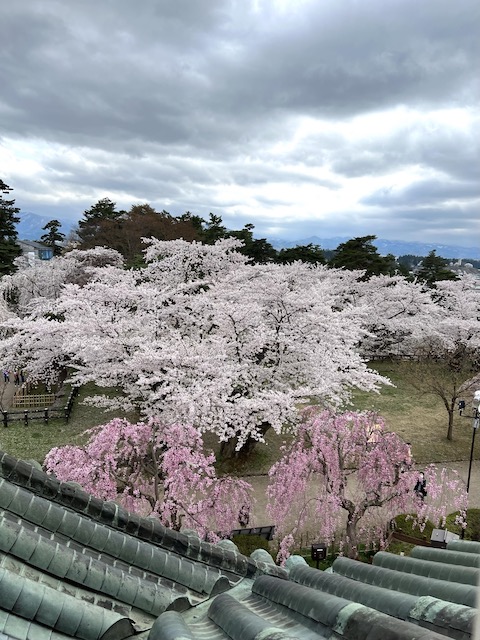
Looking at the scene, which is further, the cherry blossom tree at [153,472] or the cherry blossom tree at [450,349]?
the cherry blossom tree at [450,349]

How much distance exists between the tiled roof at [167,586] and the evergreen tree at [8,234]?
35.8m

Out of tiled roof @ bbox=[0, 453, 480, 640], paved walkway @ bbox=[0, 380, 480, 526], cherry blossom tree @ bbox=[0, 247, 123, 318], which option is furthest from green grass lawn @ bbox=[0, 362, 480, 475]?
tiled roof @ bbox=[0, 453, 480, 640]

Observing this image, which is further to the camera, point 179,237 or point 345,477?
point 179,237

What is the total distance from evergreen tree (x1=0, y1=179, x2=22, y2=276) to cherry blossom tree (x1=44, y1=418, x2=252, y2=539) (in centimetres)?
2879

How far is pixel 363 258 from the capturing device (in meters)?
41.8

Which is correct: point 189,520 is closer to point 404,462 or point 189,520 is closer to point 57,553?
point 404,462

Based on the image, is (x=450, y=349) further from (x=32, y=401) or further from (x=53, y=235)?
(x=53, y=235)

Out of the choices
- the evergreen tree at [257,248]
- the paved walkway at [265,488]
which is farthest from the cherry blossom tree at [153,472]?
the evergreen tree at [257,248]

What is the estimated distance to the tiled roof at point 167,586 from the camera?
9.64ft

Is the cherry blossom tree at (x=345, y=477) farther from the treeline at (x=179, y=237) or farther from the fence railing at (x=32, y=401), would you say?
the treeline at (x=179, y=237)

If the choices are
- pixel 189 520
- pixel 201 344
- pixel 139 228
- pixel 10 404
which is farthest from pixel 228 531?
pixel 139 228

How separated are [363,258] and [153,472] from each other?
34.3 metres

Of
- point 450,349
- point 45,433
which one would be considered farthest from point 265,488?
point 450,349

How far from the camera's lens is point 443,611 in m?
2.93
